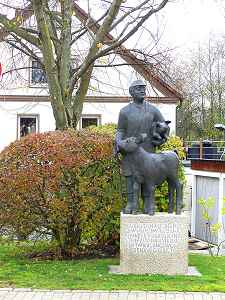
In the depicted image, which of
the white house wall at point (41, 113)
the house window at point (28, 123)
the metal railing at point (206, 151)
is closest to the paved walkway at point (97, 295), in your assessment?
the metal railing at point (206, 151)

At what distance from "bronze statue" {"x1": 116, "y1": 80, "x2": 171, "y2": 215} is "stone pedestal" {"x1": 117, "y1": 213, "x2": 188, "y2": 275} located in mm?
353

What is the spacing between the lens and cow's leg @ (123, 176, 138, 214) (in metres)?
9.55

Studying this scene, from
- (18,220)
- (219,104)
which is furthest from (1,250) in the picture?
(219,104)

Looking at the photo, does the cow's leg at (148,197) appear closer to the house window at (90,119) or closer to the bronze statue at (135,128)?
the bronze statue at (135,128)

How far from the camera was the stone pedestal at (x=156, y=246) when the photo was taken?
30.4 feet

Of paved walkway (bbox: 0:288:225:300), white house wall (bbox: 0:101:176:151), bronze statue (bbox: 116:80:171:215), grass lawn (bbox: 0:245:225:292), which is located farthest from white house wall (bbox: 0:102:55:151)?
paved walkway (bbox: 0:288:225:300)

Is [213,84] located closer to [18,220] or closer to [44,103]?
[44,103]

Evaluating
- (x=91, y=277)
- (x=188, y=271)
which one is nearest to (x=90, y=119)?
(x=188, y=271)

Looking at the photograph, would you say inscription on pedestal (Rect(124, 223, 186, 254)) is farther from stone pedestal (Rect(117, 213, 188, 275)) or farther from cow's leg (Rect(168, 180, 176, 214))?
cow's leg (Rect(168, 180, 176, 214))

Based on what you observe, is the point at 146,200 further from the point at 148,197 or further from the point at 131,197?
the point at 131,197

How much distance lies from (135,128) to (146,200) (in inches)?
45.0

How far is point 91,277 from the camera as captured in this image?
28.9 feet

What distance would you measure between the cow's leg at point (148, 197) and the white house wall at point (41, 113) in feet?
71.4

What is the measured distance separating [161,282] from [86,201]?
199 centimetres
